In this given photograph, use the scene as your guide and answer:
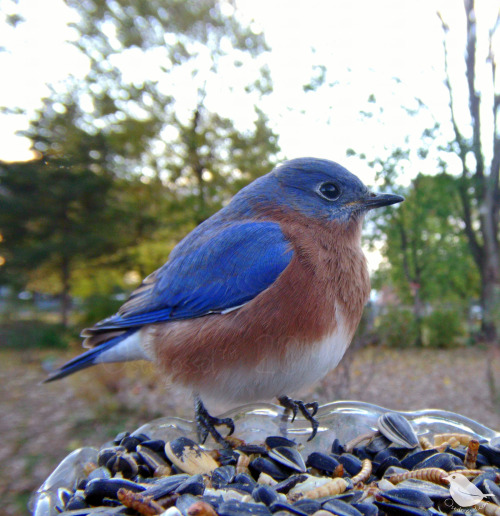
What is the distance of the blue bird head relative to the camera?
1.96 metres

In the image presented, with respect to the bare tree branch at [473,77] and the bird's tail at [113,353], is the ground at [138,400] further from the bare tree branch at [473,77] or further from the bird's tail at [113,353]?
the bare tree branch at [473,77]

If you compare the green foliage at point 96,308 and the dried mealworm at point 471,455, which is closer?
the dried mealworm at point 471,455

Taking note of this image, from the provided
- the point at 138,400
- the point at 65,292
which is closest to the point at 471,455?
the point at 138,400

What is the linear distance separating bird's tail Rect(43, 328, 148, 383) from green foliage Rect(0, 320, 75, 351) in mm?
8321

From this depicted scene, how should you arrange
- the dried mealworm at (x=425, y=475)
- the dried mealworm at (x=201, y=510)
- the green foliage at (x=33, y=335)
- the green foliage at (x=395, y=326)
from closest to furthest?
1. the dried mealworm at (x=201, y=510)
2. the dried mealworm at (x=425, y=475)
3. the green foliage at (x=395, y=326)
4. the green foliage at (x=33, y=335)

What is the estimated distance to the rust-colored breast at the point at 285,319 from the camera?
1.58 m

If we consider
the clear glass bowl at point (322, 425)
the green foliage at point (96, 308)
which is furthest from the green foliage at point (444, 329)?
the green foliage at point (96, 308)

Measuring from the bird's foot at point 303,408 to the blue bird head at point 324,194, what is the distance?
85cm

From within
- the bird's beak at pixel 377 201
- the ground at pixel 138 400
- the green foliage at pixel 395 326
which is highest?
the bird's beak at pixel 377 201

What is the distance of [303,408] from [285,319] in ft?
1.71

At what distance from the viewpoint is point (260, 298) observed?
1635 millimetres

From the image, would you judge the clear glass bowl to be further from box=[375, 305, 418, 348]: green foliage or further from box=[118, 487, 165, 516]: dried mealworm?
box=[375, 305, 418, 348]: green foliage

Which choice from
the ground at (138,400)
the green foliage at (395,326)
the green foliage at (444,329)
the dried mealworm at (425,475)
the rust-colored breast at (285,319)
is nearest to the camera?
the dried mealworm at (425,475)

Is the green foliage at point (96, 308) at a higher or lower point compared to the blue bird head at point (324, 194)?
lower
